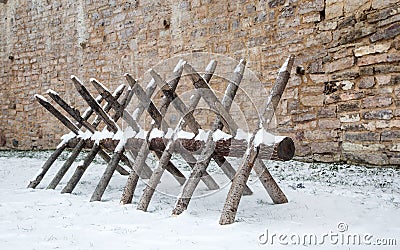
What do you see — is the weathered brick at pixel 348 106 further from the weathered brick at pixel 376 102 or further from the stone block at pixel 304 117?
the stone block at pixel 304 117

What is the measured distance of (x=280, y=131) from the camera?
5523 mm

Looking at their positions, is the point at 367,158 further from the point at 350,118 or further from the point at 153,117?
the point at 153,117

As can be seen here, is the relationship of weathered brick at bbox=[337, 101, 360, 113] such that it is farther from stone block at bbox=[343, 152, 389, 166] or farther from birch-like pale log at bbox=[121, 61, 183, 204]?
birch-like pale log at bbox=[121, 61, 183, 204]

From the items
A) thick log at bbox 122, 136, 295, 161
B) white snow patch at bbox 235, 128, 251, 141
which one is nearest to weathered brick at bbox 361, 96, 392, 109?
thick log at bbox 122, 136, 295, 161

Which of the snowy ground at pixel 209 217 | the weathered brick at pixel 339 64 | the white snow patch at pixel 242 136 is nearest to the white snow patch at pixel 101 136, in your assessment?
the snowy ground at pixel 209 217

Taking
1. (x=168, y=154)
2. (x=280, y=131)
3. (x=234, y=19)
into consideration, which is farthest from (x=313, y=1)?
(x=168, y=154)

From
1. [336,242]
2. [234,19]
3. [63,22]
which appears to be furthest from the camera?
[63,22]

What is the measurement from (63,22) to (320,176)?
7124mm

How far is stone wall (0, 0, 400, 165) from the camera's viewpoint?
454 centimetres

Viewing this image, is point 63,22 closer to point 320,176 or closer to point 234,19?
point 234,19

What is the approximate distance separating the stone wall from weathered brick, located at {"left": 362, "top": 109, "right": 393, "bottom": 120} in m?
0.01

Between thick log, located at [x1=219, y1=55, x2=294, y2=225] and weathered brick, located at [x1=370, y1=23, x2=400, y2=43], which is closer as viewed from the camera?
thick log, located at [x1=219, y1=55, x2=294, y2=225]

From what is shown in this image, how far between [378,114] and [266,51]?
192 cm

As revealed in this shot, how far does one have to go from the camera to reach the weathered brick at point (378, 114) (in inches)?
174
